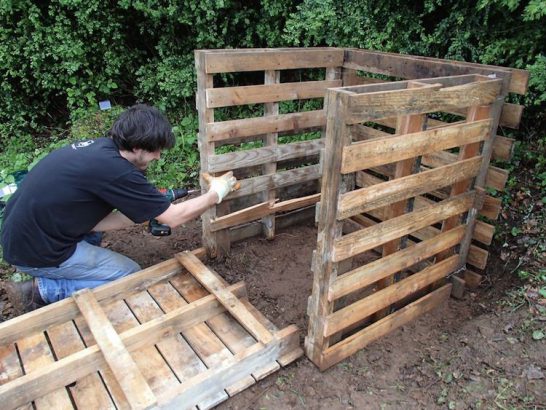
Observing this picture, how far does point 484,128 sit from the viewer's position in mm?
2846

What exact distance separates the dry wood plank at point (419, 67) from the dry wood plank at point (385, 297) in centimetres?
130

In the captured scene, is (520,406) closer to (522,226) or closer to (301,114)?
(522,226)

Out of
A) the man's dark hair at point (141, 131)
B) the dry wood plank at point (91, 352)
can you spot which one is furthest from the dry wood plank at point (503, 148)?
the man's dark hair at point (141, 131)

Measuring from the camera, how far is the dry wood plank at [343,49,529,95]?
284 cm

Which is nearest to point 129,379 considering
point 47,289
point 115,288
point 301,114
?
point 115,288

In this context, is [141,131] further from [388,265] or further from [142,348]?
[388,265]

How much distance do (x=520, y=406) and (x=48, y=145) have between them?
663 cm

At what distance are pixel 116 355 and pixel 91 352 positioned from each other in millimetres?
154

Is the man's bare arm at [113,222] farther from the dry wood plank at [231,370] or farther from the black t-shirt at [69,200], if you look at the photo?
the dry wood plank at [231,370]

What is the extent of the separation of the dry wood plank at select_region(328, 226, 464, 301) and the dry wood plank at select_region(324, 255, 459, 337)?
0.44 feet

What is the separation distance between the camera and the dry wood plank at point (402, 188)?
7.63 ft

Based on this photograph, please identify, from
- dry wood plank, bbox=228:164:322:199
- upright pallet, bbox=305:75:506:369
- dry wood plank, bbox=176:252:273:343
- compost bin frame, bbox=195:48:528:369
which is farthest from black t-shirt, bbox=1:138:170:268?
upright pallet, bbox=305:75:506:369

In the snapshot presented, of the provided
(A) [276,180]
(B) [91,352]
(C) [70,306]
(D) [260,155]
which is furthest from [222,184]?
(B) [91,352]

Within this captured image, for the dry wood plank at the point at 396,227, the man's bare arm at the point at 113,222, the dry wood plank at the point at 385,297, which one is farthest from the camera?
the man's bare arm at the point at 113,222
